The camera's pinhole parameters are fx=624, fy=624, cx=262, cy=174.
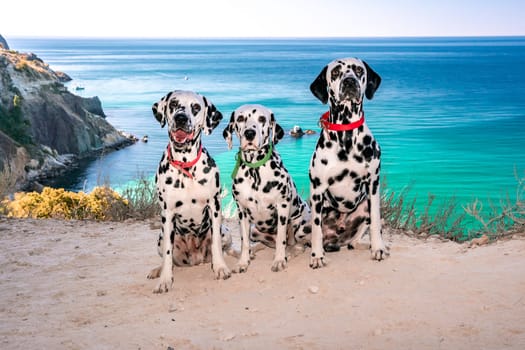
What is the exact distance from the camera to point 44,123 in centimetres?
5144

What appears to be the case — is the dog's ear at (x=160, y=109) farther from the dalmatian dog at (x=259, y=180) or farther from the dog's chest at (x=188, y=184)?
the dalmatian dog at (x=259, y=180)

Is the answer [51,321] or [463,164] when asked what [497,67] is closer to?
[463,164]

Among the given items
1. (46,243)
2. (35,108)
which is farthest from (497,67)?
(46,243)

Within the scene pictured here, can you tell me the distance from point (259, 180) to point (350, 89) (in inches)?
50.7

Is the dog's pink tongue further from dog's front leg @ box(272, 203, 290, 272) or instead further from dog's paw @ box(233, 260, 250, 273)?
dog's paw @ box(233, 260, 250, 273)

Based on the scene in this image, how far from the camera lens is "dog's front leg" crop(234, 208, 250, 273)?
21.5 ft

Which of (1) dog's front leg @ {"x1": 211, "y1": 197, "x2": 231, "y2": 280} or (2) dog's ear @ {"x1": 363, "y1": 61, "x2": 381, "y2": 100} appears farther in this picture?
(1) dog's front leg @ {"x1": 211, "y1": 197, "x2": 231, "y2": 280}

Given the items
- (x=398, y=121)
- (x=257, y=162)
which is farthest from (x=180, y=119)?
(x=398, y=121)

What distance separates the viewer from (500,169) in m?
46.5

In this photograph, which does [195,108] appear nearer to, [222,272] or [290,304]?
[222,272]

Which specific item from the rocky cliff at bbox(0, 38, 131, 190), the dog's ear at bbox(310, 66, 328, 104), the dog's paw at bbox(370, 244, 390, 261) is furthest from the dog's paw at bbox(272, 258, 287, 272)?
the rocky cliff at bbox(0, 38, 131, 190)

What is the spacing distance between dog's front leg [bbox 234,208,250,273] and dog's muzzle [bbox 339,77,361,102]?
162 centimetres

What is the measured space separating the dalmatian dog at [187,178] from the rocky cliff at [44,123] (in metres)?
39.5

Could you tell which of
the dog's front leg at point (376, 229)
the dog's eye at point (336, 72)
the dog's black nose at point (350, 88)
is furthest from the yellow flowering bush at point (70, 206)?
the dog's black nose at point (350, 88)
